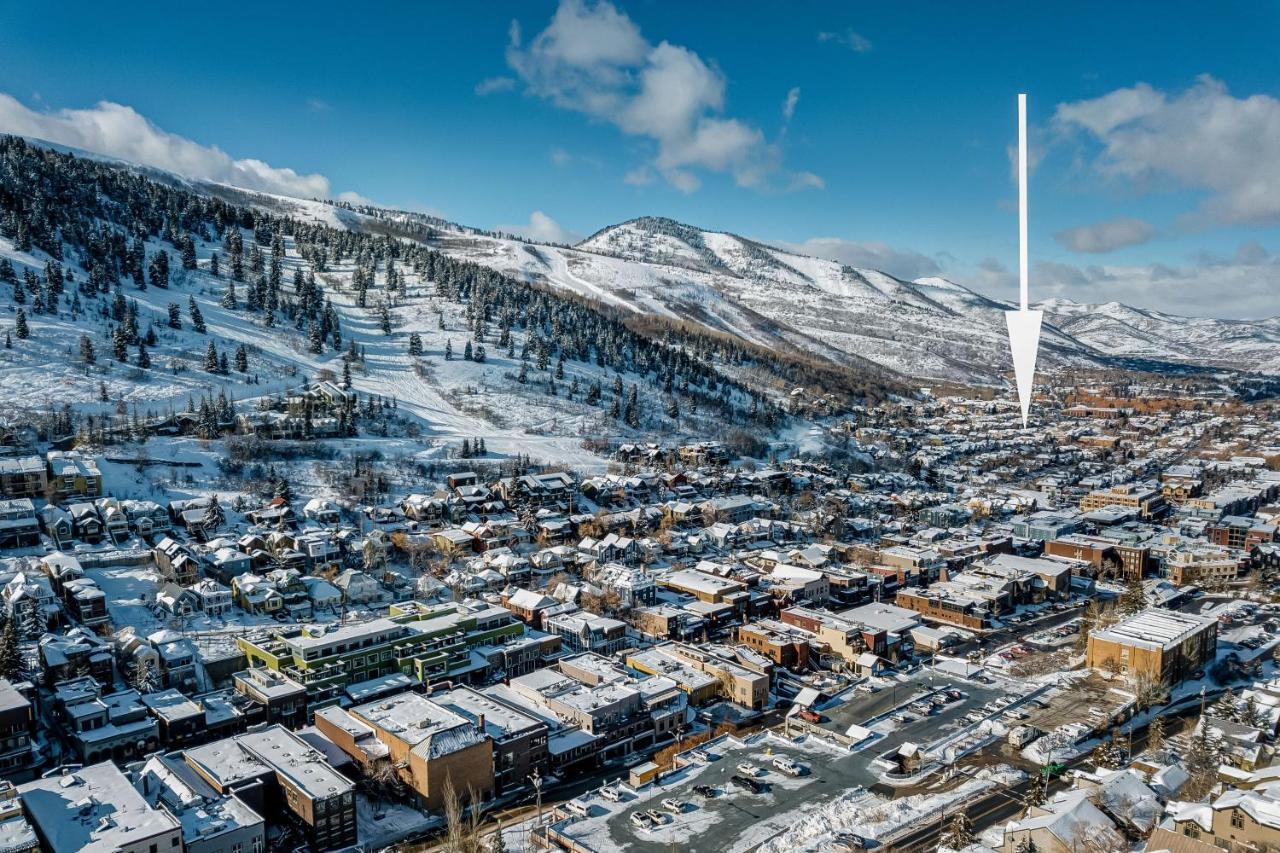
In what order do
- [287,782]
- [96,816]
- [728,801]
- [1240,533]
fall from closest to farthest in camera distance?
1. [96,816]
2. [287,782]
3. [728,801]
4. [1240,533]

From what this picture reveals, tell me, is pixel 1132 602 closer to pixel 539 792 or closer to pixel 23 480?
pixel 539 792

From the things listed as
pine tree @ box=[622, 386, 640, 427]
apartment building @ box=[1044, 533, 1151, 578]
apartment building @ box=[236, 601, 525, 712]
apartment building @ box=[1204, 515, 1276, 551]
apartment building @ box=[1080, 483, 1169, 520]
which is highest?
pine tree @ box=[622, 386, 640, 427]

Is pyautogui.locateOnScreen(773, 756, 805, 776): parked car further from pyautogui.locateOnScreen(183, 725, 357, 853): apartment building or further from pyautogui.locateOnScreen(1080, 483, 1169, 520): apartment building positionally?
pyautogui.locateOnScreen(1080, 483, 1169, 520): apartment building

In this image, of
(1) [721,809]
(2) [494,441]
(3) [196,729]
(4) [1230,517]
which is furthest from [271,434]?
(4) [1230,517]

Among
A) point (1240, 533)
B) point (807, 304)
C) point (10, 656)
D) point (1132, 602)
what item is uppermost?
point (807, 304)

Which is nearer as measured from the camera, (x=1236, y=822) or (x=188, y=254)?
(x=1236, y=822)

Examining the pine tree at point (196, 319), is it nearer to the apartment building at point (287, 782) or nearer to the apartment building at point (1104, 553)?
the apartment building at point (287, 782)

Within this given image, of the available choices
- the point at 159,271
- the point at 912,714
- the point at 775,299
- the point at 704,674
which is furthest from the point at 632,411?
the point at 775,299

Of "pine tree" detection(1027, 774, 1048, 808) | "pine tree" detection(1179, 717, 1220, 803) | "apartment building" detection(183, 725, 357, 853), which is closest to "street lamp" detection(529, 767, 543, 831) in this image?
"apartment building" detection(183, 725, 357, 853)
